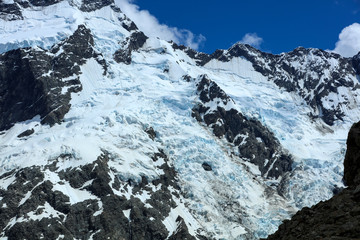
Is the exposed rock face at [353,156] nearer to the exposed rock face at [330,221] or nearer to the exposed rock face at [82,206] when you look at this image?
the exposed rock face at [330,221]

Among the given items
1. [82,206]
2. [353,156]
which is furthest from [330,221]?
[82,206]

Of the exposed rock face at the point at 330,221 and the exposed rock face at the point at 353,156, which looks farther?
the exposed rock face at the point at 353,156

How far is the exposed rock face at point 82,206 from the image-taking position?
167250mm

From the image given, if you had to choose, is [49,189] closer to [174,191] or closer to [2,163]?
[2,163]

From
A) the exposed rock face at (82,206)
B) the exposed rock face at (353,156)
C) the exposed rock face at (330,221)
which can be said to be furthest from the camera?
the exposed rock face at (82,206)

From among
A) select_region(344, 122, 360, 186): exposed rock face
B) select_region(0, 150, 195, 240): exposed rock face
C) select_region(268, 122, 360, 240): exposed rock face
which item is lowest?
select_region(0, 150, 195, 240): exposed rock face

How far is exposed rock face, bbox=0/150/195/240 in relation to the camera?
167250 mm

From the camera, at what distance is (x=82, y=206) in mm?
177375

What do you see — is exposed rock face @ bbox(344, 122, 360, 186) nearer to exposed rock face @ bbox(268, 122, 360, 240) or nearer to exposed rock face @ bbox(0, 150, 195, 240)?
exposed rock face @ bbox(268, 122, 360, 240)

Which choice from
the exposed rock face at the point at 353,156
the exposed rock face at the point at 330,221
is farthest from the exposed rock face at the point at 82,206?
the exposed rock face at the point at 330,221

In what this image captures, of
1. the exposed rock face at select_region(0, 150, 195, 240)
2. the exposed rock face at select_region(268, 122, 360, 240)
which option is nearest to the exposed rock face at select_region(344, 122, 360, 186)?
the exposed rock face at select_region(268, 122, 360, 240)

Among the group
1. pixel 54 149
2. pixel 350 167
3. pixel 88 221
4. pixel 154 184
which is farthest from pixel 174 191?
pixel 350 167

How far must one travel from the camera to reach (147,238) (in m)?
175

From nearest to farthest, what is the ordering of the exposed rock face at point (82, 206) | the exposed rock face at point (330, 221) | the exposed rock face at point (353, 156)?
the exposed rock face at point (330, 221), the exposed rock face at point (353, 156), the exposed rock face at point (82, 206)
